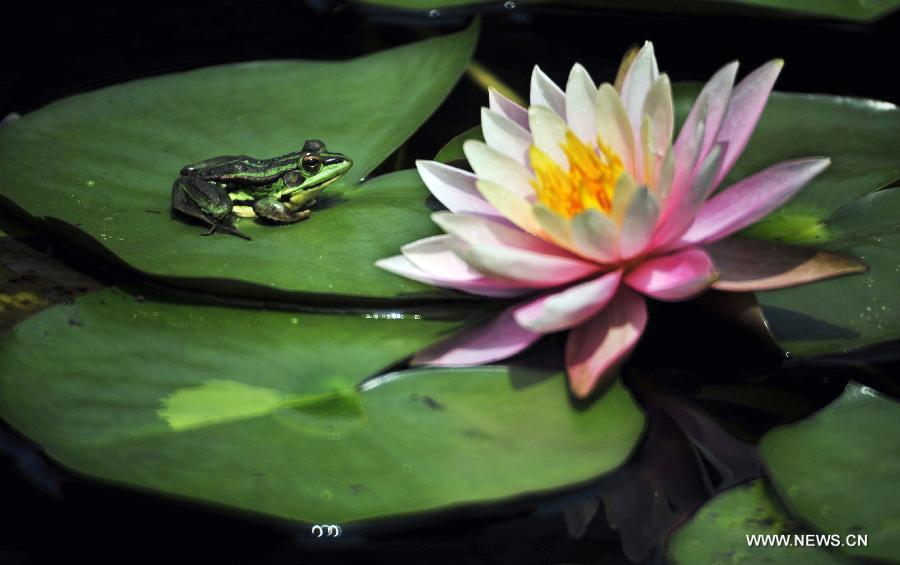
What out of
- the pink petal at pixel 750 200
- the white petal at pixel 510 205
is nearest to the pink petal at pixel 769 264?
the pink petal at pixel 750 200

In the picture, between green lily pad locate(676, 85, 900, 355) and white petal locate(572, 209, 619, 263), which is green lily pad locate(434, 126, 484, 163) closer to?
green lily pad locate(676, 85, 900, 355)

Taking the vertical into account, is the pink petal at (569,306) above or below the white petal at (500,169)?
below

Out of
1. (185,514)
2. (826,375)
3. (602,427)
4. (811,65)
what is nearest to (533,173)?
(602,427)

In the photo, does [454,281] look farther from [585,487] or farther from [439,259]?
[585,487]

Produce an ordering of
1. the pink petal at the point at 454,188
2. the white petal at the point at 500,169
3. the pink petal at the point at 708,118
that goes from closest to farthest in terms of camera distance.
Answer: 1. the pink petal at the point at 708,118
2. the white petal at the point at 500,169
3. the pink petal at the point at 454,188

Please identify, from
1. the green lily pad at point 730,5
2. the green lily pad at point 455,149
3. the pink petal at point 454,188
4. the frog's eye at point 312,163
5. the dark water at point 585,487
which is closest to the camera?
the dark water at point 585,487

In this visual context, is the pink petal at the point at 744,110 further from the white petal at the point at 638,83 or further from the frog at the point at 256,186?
the frog at the point at 256,186

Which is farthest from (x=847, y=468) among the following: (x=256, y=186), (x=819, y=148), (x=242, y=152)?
(x=242, y=152)
